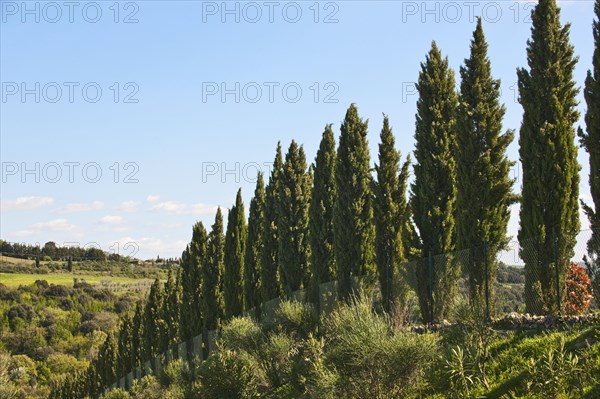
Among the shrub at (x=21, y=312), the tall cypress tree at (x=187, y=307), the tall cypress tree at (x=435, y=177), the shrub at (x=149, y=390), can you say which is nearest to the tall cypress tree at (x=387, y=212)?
the tall cypress tree at (x=435, y=177)

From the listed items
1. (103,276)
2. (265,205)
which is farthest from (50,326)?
(265,205)

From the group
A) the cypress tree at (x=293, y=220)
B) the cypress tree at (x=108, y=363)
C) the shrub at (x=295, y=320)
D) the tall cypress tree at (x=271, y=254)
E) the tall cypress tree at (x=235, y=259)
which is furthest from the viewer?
the cypress tree at (x=108, y=363)

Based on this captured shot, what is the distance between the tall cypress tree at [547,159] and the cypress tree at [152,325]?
39.9 meters

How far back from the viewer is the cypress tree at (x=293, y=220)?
30375 mm

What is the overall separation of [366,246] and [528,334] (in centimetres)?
1048

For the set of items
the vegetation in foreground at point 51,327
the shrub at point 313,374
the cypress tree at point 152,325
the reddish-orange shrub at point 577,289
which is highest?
the reddish-orange shrub at point 577,289

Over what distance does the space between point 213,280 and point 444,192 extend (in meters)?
22.3

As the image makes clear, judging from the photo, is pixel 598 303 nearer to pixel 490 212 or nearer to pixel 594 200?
pixel 594 200

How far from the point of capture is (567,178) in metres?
17.0

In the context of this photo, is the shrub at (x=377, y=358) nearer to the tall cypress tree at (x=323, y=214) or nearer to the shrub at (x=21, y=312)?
the tall cypress tree at (x=323, y=214)

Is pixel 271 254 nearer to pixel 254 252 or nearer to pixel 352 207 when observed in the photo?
pixel 254 252

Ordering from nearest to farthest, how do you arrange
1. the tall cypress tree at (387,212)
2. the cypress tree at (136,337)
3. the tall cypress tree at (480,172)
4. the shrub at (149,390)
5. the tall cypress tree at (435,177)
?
the tall cypress tree at (480,172)
the tall cypress tree at (435,177)
the tall cypress tree at (387,212)
the shrub at (149,390)
the cypress tree at (136,337)

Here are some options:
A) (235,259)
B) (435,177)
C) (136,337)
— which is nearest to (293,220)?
(235,259)

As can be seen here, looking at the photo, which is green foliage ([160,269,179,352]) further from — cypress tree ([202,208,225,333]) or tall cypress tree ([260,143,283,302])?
tall cypress tree ([260,143,283,302])
